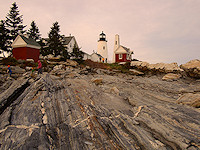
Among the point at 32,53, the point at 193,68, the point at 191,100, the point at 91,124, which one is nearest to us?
the point at 91,124

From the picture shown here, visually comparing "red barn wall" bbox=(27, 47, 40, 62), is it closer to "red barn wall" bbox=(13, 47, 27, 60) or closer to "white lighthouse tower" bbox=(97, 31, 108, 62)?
"red barn wall" bbox=(13, 47, 27, 60)

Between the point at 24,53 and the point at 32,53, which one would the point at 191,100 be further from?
the point at 24,53

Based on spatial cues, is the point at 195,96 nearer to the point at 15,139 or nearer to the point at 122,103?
the point at 122,103

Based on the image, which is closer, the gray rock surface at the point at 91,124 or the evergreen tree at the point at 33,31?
the gray rock surface at the point at 91,124

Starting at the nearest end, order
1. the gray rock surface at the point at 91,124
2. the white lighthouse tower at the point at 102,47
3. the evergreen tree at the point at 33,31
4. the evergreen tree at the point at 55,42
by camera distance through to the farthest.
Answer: the gray rock surface at the point at 91,124, the evergreen tree at the point at 55,42, the evergreen tree at the point at 33,31, the white lighthouse tower at the point at 102,47

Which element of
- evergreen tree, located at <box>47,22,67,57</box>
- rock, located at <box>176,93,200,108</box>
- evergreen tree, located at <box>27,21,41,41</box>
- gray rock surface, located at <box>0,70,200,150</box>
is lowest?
gray rock surface, located at <box>0,70,200,150</box>

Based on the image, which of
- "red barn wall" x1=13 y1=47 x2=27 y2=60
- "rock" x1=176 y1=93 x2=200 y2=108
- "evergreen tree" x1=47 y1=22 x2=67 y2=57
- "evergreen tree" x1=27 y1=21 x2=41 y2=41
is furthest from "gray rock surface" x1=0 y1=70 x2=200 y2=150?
"evergreen tree" x1=27 y1=21 x2=41 y2=41

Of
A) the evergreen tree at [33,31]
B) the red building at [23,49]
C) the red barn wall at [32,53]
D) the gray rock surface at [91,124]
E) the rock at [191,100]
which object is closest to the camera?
the gray rock surface at [91,124]

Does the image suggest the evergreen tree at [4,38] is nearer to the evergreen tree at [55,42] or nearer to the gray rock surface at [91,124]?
the evergreen tree at [55,42]

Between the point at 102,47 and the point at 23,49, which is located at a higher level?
the point at 102,47

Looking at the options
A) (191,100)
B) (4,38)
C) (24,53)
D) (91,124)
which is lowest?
(91,124)

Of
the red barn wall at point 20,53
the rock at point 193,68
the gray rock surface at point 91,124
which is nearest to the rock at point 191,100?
the gray rock surface at point 91,124

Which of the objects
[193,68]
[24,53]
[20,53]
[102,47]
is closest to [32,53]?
[24,53]

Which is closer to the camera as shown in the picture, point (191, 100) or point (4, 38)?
point (191, 100)
